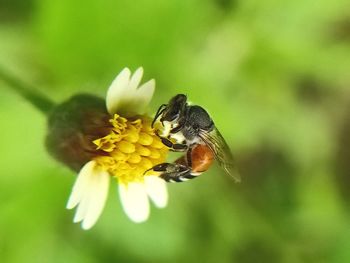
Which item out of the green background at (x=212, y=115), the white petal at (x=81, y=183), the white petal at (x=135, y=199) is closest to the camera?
the white petal at (x=81, y=183)

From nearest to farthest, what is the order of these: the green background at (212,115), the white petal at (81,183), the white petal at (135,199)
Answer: the white petal at (81,183) → the white petal at (135,199) → the green background at (212,115)

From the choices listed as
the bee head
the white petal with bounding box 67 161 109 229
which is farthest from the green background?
the bee head

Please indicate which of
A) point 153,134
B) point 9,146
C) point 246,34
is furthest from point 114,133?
point 246,34

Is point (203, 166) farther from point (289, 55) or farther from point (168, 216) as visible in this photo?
point (289, 55)

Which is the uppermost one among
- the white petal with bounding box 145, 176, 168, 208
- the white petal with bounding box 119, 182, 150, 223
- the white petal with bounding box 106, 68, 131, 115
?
the white petal with bounding box 106, 68, 131, 115

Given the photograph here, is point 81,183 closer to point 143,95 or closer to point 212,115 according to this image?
point 143,95

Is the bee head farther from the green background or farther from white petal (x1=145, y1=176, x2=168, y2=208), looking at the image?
the green background

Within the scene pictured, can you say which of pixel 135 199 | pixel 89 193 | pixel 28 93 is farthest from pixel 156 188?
pixel 28 93

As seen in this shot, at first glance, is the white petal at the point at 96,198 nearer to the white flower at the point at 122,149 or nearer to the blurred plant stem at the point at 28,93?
the white flower at the point at 122,149

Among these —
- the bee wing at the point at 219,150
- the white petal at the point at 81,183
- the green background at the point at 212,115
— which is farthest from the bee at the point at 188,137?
the green background at the point at 212,115
